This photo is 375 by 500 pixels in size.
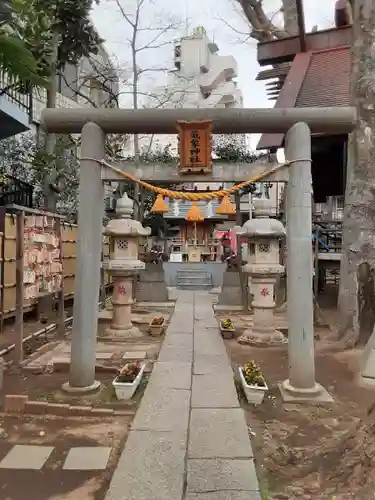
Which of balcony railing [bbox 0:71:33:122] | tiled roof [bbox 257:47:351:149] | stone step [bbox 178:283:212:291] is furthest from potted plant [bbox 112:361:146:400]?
stone step [bbox 178:283:212:291]

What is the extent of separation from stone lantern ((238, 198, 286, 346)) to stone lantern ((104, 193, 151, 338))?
2562 millimetres

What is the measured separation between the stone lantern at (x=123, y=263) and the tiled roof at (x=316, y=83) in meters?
4.58

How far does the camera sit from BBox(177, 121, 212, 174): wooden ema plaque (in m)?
5.89

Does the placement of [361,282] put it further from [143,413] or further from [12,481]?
[12,481]

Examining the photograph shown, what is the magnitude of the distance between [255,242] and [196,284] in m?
12.7

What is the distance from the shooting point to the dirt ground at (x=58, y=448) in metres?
3.52

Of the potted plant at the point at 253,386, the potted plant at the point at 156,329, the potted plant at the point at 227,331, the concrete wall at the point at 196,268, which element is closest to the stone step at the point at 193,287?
Result: the concrete wall at the point at 196,268

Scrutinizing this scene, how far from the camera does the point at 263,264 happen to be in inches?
396

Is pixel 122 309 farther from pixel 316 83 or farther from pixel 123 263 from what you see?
pixel 316 83

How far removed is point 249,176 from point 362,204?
393 cm

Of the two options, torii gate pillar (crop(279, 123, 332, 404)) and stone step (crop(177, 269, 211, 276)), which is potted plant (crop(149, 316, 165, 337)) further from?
stone step (crop(177, 269, 211, 276))

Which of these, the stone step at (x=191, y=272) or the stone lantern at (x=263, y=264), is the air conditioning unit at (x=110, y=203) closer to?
the stone step at (x=191, y=272)

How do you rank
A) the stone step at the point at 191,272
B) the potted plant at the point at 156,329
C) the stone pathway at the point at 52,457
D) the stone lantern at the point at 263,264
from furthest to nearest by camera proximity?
the stone step at the point at 191,272
the potted plant at the point at 156,329
the stone lantern at the point at 263,264
the stone pathway at the point at 52,457

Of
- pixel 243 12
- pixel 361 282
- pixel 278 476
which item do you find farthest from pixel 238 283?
pixel 278 476
